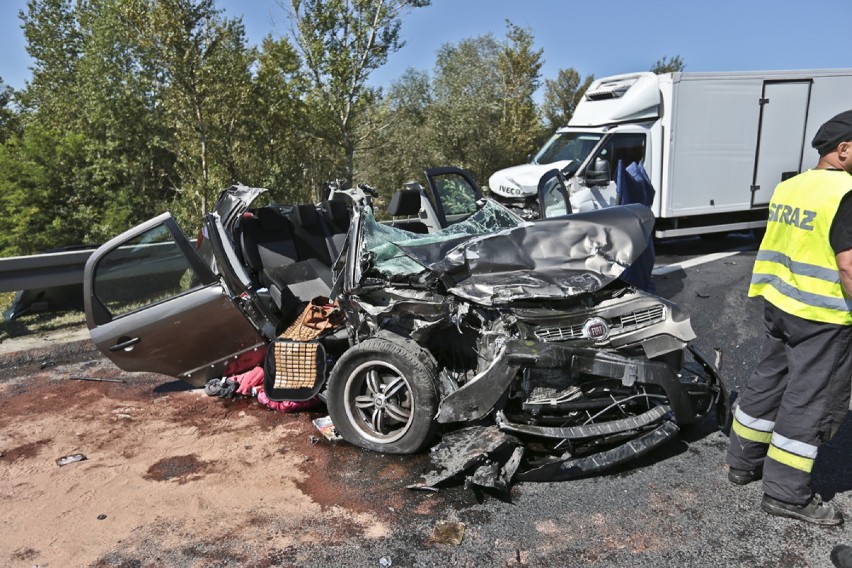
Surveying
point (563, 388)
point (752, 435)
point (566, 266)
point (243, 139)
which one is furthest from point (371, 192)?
point (243, 139)

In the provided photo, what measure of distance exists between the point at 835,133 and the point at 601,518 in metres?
2.22

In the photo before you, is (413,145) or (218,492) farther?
(413,145)

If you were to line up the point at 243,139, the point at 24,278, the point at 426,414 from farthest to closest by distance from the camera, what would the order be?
1. the point at 243,139
2. the point at 24,278
3. the point at 426,414

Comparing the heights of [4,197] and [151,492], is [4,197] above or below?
above

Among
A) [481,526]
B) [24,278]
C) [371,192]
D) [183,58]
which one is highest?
[183,58]

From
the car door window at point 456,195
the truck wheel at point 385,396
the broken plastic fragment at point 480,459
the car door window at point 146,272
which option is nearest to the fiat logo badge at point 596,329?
the broken plastic fragment at point 480,459

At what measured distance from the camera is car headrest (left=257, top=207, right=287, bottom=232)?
579 centimetres

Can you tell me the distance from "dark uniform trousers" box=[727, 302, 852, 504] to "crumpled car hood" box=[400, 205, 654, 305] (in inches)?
35.3

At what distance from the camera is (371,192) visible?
189 inches

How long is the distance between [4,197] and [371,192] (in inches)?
376

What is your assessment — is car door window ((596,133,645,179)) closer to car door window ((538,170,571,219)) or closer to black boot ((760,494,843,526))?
car door window ((538,170,571,219))

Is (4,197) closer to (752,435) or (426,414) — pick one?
(426,414)

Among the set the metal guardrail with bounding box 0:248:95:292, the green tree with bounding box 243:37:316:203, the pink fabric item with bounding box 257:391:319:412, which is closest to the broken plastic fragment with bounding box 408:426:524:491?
the pink fabric item with bounding box 257:391:319:412

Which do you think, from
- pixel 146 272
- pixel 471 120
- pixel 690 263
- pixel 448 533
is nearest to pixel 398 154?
pixel 471 120
